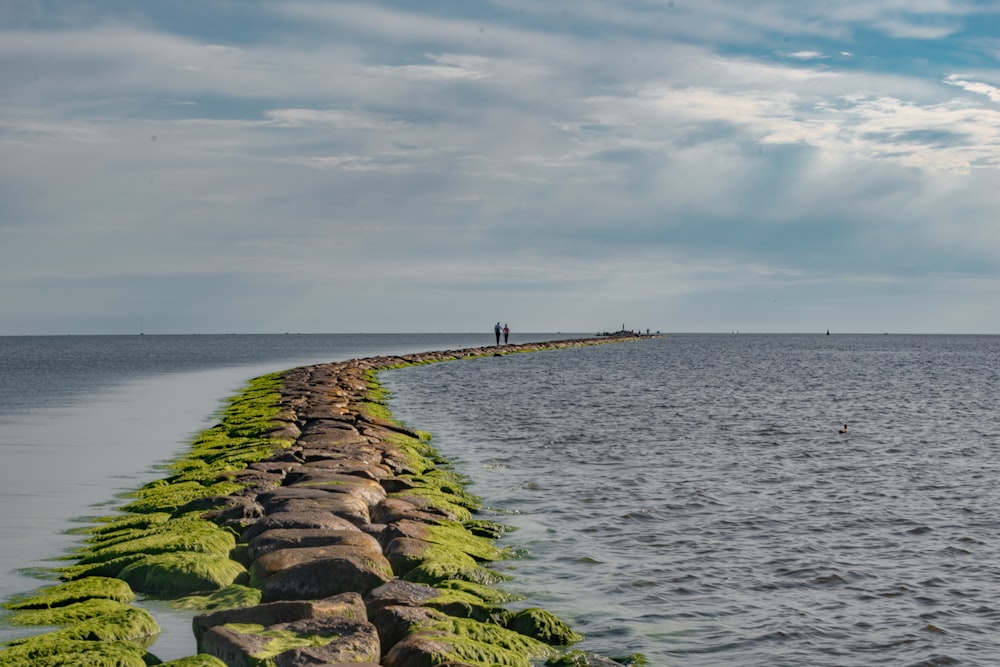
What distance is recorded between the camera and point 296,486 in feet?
41.4

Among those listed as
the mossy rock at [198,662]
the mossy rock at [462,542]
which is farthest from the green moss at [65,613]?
the mossy rock at [462,542]

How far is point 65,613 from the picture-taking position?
8.02m

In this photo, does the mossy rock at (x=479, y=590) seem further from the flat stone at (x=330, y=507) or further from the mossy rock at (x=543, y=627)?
the flat stone at (x=330, y=507)

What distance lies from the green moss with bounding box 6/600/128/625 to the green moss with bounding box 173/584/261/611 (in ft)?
1.98

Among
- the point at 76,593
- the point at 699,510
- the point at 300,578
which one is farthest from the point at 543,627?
the point at 699,510

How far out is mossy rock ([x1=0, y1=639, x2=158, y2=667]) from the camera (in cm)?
661

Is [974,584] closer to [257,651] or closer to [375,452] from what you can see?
[257,651]

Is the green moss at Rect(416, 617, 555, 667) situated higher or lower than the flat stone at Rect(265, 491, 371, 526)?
lower

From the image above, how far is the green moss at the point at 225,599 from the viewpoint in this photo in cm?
833

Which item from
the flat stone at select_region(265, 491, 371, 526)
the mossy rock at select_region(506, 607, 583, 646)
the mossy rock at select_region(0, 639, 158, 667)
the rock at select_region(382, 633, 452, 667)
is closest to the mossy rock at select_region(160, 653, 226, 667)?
the mossy rock at select_region(0, 639, 158, 667)

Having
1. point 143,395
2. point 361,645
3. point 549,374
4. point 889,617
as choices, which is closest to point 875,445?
point 889,617

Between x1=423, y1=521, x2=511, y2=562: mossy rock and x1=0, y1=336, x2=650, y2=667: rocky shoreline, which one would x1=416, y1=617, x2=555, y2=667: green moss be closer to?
x1=0, y1=336, x2=650, y2=667: rocky shoreline

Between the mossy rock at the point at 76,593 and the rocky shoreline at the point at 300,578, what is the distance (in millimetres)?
15

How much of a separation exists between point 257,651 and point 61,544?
5.43 m
